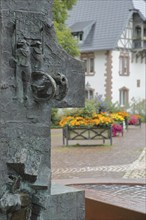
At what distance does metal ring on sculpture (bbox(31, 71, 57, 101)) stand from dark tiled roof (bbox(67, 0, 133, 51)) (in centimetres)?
3683

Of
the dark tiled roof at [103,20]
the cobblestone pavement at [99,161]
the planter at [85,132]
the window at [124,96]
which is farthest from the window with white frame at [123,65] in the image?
the planter at [85,132]

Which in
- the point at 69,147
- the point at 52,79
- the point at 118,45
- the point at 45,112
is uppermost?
the point at 118,45

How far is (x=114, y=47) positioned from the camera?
3931 cm

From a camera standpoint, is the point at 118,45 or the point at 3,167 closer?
the point at 3,167

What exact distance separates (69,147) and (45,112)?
1368cm

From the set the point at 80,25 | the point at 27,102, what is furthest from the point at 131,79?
the point at 27,102

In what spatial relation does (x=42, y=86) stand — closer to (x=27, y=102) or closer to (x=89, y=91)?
(x=27, y=102)

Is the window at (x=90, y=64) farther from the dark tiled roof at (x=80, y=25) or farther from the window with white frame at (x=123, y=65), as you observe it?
the dark tiled roof at (x=80, y=25)

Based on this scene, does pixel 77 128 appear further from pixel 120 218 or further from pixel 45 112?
pixel 45 112

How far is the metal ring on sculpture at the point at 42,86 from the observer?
8.97 ft

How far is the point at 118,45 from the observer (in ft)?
133

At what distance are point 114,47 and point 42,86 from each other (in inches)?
1458

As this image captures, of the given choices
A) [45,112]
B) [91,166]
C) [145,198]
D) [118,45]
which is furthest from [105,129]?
[118,45]

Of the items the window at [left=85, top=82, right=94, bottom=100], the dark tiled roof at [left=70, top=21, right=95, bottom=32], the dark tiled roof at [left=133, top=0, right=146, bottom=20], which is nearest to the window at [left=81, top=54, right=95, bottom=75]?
the window at [left=85, top=82, right=94, bottom=100]
